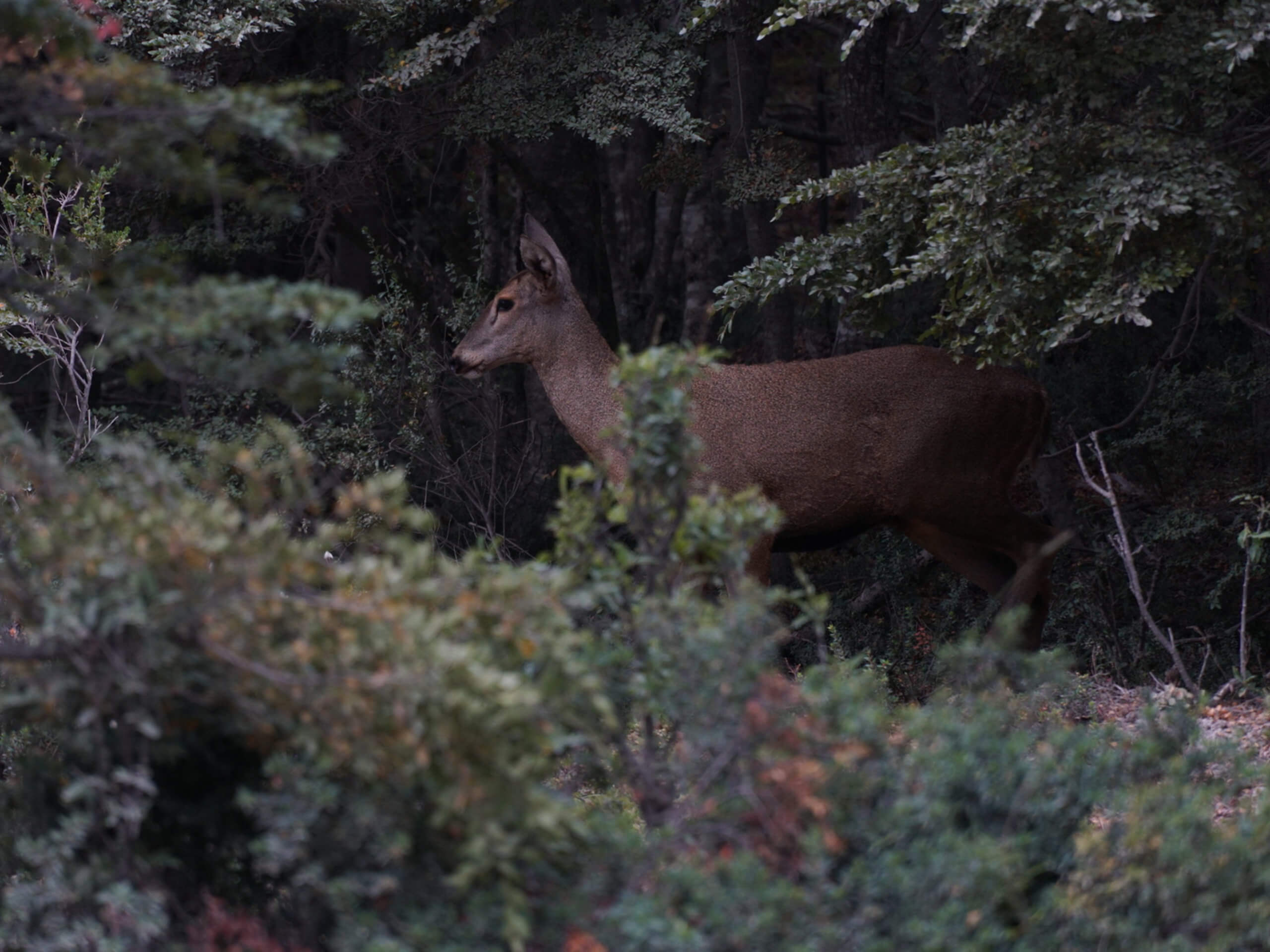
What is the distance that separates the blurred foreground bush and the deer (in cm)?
379

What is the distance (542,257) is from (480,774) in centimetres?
550

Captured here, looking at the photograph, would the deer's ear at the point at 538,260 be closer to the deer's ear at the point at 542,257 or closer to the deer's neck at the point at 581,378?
the deer's ear at the point at 542,257

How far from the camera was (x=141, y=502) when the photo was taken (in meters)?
3.67

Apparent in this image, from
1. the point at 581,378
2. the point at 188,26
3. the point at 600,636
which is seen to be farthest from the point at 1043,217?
the point at 188,26

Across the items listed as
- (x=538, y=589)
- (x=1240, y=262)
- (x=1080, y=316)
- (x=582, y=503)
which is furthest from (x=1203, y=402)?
(x=538, y=589)

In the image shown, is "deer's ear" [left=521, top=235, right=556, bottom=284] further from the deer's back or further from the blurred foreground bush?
the blurred foreground bush

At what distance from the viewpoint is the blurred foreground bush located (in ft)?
11.2

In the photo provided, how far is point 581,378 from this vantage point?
8703 mm

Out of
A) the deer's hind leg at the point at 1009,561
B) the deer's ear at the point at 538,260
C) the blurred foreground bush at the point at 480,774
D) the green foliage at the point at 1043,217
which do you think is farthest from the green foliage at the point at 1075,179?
the blurred foreground bush at the point at 480,774

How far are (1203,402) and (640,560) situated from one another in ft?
23.9

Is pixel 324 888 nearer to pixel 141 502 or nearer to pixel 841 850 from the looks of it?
pixel 141 502

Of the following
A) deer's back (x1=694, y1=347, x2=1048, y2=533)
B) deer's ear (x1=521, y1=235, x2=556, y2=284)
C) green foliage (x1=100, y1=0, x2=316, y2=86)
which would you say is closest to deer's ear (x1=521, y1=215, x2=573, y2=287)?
deer's ear (x1=521, y1=235, x2=556, y2=284)

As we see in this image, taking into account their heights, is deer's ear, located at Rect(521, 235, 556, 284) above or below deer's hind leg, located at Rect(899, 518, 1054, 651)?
above

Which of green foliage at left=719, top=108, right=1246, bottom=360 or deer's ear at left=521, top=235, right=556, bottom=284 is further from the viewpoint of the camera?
deer's ear at left=521, top=235, right=556, bottom=284
